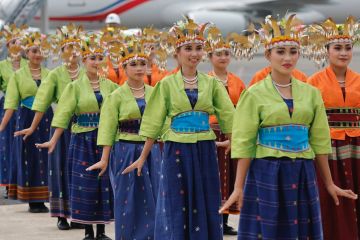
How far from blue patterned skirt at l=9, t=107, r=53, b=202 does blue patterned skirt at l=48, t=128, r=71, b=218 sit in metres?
1.15

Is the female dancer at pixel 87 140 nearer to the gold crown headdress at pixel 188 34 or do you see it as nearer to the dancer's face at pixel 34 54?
the gold crown headdress at pixel 188 34

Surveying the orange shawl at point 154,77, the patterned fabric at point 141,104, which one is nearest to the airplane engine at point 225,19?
the orange shawl at point 154,77

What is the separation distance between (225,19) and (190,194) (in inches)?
1167

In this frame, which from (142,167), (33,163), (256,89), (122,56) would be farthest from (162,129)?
(33,163)

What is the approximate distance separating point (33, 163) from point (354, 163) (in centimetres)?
477

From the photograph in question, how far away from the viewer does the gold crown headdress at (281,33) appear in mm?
6387

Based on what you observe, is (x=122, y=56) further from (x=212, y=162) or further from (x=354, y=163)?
(x=354, y=163)

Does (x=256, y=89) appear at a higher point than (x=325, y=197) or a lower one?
higher

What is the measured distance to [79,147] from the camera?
9.19 m

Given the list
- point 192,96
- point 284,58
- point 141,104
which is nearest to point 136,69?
point 141,104

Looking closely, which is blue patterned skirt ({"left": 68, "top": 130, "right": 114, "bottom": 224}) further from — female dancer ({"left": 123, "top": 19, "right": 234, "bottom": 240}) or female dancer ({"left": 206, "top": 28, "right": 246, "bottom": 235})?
female dancer ({"left": 123, "top": 19, "right": 234, "bottom": 240})

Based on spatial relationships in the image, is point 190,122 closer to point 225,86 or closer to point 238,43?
point 238,43

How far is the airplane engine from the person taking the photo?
36.2 meters

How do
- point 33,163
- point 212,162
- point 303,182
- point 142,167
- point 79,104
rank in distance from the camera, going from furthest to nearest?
point 33,163, point 79,104, point 142,167, point 212,162, point 303,182
